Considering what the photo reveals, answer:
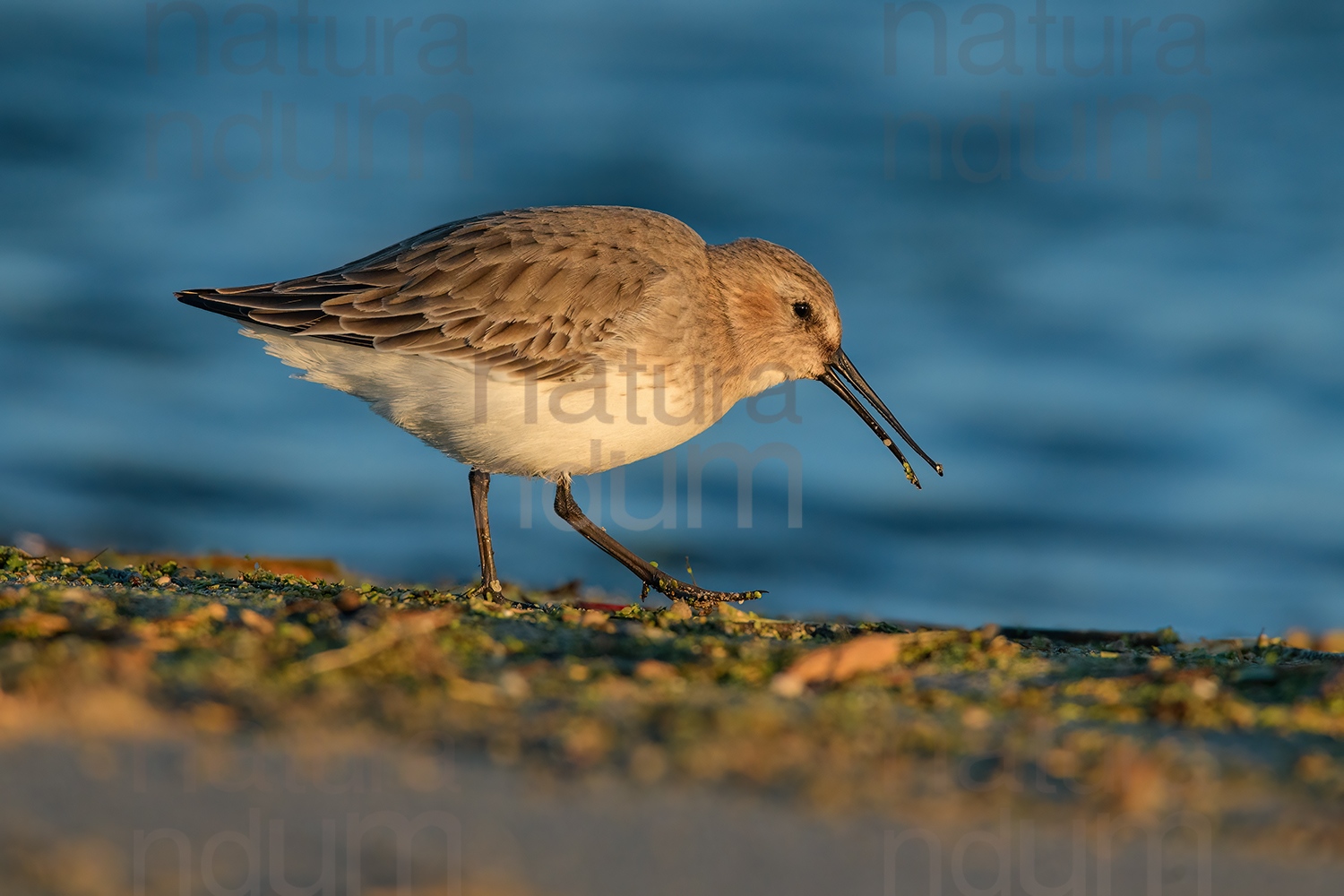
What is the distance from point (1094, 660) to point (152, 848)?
3.16 meters

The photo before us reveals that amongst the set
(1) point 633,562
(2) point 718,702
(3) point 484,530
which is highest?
(3) point 484,530

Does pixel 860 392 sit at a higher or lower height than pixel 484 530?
higher

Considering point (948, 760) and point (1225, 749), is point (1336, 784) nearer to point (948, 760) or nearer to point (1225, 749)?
point (1225, 749)

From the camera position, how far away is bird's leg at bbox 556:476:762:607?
662 centimetres

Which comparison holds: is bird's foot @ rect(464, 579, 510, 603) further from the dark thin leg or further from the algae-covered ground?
the algae-covered ground

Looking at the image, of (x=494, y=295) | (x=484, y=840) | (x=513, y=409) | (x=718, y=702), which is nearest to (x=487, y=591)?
(x=513, y=409)

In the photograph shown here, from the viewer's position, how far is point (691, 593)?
21.8 ft

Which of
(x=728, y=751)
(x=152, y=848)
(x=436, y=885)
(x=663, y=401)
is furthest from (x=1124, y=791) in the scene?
(x=663, y=401)

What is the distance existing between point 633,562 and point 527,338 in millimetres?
1514

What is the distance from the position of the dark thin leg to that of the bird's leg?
1.45 feet

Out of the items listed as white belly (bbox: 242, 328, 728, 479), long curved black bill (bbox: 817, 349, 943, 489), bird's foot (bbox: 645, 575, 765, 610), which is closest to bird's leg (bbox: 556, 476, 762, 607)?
bird's foot (bbox: 645, 575, 765, 610)

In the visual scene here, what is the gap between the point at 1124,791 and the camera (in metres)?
2.62

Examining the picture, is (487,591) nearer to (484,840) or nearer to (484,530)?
(484,530)

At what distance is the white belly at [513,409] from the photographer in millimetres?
6016
